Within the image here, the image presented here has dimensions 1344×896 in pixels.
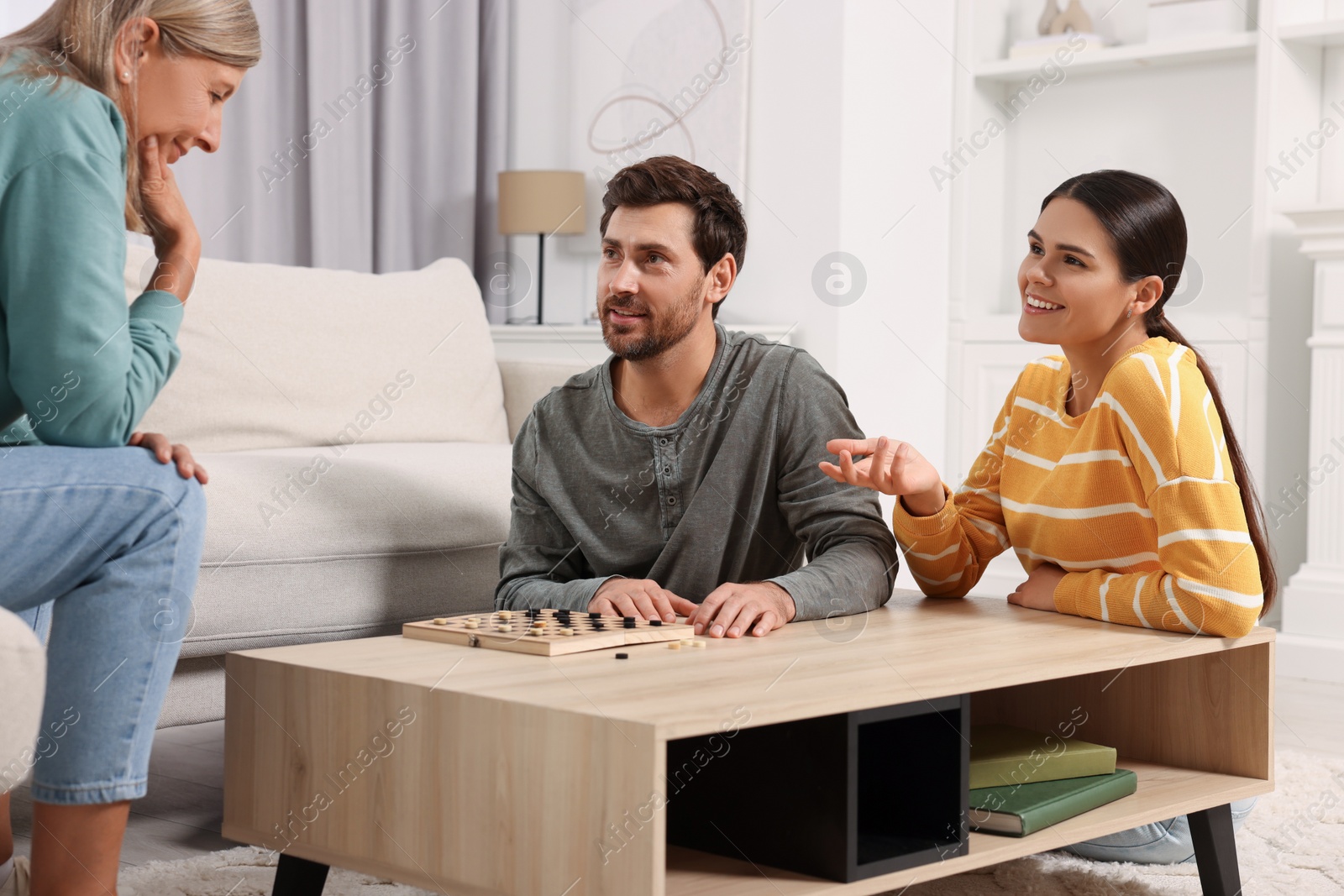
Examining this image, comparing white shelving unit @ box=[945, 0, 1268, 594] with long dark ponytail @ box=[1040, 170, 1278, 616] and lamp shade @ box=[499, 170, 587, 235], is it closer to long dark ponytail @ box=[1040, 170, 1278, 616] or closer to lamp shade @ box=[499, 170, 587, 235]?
lamp shade @ box=[499, 170, 587, 235]

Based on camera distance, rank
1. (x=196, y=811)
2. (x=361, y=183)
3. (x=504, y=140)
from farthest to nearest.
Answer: (x=504, y=140) → (x=361, y=183) → (x=196, y=811)

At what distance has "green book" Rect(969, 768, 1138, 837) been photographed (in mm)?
1311

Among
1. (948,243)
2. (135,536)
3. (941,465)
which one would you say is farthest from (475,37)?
(135,536)

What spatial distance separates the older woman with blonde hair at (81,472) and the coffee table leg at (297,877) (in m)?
0.15

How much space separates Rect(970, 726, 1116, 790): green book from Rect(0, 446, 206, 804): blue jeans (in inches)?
31.6

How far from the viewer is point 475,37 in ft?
13.1

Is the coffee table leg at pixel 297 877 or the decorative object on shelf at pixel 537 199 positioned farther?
the decorative object on shelf at pixel 537 199

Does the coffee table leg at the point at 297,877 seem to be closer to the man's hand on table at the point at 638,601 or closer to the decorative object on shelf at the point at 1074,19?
the man's hand on table at the point at 638,601

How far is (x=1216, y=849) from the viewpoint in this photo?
5.00 ft

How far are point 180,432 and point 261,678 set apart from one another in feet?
3.87

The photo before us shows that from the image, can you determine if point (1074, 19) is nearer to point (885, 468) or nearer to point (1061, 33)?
point (1061, 33)

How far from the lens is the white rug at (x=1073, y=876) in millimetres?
1542

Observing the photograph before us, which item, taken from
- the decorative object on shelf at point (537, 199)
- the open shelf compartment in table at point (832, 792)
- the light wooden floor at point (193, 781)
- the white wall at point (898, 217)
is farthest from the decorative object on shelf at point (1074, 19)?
the open shelf compartment in table at point (832, 792)

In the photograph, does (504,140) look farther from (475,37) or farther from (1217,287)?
(1217,287)
